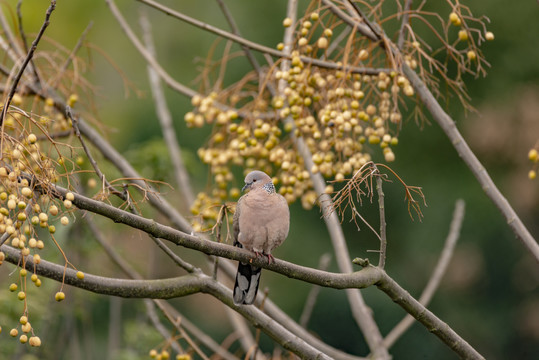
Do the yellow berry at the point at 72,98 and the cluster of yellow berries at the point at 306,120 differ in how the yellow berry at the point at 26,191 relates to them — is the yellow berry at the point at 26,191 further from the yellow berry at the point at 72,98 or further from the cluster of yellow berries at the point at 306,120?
the yellow berry at the point at 72,98

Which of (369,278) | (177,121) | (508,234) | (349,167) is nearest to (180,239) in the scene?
(369,278)

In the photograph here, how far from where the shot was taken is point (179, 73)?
25.1 feet

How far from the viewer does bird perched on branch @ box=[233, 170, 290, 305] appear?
2723mm

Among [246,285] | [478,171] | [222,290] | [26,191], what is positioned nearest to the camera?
[26,191]

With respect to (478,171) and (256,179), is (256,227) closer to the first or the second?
(256,179)

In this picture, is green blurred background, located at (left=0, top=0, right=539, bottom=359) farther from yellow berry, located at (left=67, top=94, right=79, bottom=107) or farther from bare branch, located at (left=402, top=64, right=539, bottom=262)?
bare branch, located at (left=402, top=64, right=539, bottom=262)

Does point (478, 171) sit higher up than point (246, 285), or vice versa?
point (478, 171)

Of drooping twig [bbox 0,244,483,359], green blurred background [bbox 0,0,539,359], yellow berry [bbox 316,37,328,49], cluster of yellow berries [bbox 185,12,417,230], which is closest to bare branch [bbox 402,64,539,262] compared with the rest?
cluster of yellow berries [bbox 185,12,417,230]

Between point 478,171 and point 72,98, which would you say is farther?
point 72,98

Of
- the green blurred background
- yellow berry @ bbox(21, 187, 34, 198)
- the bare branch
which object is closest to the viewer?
yellow berry @ bbox(21, 187, 34, 198)

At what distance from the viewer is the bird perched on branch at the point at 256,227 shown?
2.72 meters

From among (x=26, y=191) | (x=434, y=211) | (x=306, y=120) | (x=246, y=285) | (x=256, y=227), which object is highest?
(x=306, y=120)

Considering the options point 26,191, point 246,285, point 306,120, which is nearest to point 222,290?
point 246,285

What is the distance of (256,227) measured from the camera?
2766mm
